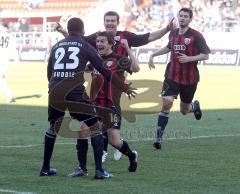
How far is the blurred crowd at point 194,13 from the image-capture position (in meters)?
42.2

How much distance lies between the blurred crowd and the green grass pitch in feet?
71.0

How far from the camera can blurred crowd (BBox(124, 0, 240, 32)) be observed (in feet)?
139

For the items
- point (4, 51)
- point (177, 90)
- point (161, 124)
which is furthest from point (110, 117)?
point (4, 51)

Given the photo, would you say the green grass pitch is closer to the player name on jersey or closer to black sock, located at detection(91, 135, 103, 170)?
black sock, located at detection(91, 135, 103, 170)

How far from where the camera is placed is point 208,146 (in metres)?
12.5

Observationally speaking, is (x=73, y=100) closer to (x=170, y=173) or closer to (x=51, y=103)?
(x=51, y=103)

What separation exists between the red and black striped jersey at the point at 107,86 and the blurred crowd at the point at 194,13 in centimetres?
3075

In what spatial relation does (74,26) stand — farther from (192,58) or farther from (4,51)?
(4,51)

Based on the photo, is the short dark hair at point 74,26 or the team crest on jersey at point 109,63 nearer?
the short dark hair at point 74,26

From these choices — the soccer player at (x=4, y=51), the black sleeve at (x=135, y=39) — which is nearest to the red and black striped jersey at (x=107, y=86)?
the black sleeve at (x=135, y=39)

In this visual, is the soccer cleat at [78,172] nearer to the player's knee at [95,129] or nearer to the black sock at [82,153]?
the black sock at [82,153]

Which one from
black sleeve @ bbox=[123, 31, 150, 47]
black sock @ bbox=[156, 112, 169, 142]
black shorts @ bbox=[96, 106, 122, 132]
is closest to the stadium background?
black sock @ bbox=[156, 112, 169, 142]

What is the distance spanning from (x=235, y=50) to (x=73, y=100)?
28.2 meters

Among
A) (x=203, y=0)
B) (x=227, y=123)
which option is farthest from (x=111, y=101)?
(x=203, y=0)
